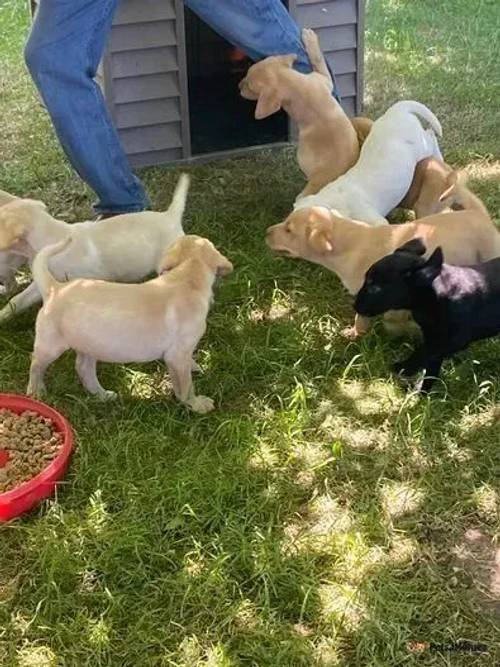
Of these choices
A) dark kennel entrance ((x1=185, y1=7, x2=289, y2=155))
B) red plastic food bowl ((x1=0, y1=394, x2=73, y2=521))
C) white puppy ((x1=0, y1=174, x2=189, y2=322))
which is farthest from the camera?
dark kennel entrance ((x1=185, y1=7, x2=289, y2=155))

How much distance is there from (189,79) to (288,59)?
141 centimetres

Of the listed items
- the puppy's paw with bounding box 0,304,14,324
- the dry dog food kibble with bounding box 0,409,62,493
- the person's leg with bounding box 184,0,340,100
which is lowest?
the puppy's paw with bounding box 0,304,14,324

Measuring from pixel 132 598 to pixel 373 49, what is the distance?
5.42 meters

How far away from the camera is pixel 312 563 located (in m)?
3.12

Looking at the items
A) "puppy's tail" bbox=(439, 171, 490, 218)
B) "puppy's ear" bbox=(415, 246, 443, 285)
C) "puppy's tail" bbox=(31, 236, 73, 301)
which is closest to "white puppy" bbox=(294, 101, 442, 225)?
"puppy's tail" bbox=(439, 171, 490, 218)

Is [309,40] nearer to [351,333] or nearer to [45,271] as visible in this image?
[351,333]

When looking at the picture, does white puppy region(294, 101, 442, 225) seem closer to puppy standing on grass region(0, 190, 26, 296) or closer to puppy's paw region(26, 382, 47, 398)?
puppy standing on grass region(0, 190, 26, 296)

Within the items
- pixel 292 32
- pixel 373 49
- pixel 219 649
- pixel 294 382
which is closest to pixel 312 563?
pixel 219 649

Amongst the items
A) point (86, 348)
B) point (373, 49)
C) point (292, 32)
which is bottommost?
point (373, 49)

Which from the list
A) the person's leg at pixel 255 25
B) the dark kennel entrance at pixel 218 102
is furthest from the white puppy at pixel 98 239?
the dark kennel entrance at pixel 218 102

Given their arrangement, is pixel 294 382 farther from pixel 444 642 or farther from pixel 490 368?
pixel 444 642

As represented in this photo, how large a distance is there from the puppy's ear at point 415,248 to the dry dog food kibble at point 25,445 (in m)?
1.45

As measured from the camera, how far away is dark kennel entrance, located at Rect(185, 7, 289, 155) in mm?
6074

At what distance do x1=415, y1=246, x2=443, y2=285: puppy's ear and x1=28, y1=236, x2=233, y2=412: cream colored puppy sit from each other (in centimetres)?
71
